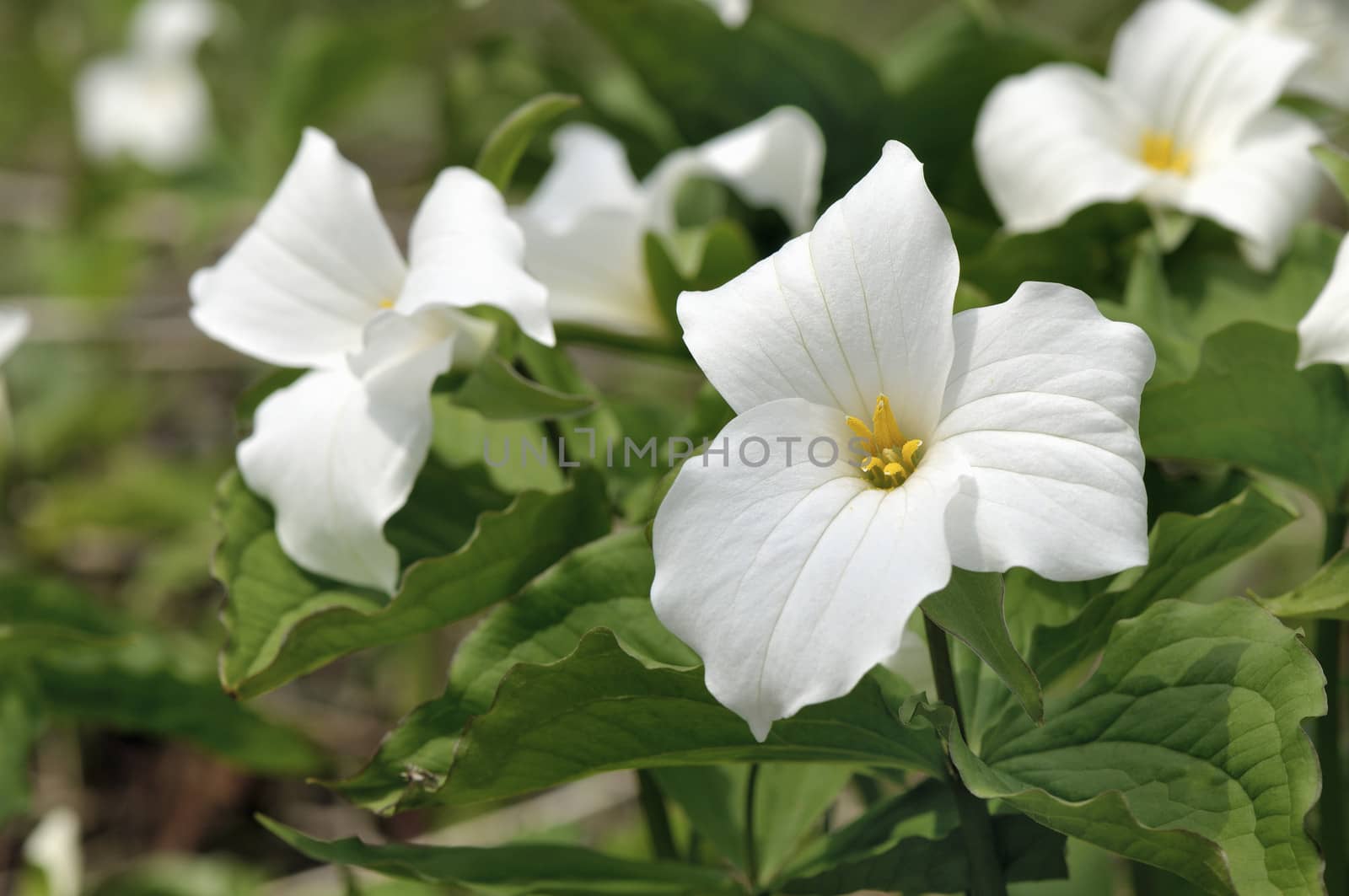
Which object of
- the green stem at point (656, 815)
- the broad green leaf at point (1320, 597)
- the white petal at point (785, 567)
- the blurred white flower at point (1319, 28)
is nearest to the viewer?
the white petal at point (785, 567)

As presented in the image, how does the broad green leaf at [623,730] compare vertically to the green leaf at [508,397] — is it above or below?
below

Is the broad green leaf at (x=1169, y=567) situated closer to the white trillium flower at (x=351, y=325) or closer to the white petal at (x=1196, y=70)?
the white trillium flower at (x=351, y=325)

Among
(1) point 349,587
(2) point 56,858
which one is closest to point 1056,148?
(1) point 349,587

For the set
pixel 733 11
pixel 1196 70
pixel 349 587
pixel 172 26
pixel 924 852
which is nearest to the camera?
pixel 924 852

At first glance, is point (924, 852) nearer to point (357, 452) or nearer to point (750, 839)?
point (750, 839)

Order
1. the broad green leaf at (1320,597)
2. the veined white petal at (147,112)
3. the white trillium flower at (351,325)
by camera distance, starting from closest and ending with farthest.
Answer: the broad green leaf at (1320,597), the white trillium flower at (351,325), the veined white petal at (147,112)

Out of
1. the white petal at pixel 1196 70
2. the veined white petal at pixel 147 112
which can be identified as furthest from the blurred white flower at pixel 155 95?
the white petal at pixel 1196 70

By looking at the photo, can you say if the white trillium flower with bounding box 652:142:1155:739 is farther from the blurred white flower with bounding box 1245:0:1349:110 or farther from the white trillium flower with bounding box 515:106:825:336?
the blurred white flower with bounding box 1245:0:1349:110
